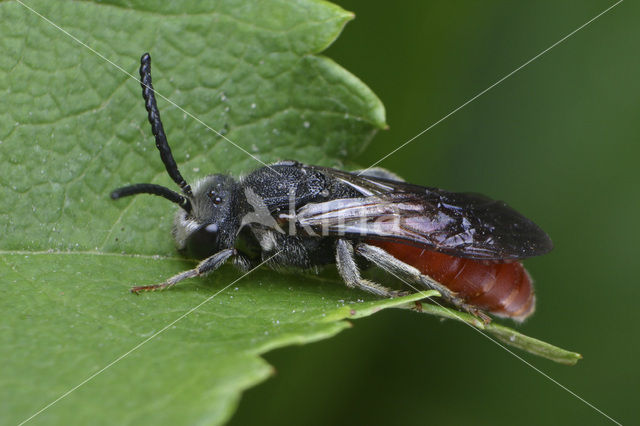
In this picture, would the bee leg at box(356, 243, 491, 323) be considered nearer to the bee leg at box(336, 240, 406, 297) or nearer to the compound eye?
the bee leg at box(336, 240, 406, 297)

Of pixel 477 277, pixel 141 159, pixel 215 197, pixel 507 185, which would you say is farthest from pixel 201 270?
pixel 507 185

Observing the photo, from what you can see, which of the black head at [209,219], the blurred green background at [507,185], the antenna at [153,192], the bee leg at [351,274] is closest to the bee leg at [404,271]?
the bee leg at [351,274]

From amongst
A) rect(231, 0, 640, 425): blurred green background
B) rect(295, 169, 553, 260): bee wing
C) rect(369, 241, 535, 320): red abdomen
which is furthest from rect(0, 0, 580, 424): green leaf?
rect(231, 0, 640, 425): blurred green background

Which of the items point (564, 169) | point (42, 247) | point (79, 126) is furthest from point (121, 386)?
point (564, 169)

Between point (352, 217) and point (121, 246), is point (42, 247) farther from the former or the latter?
point (352, 217)

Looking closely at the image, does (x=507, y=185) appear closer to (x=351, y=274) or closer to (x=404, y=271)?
(x=404, y=271)

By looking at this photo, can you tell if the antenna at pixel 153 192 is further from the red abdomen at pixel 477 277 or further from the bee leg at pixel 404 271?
the red abdomen at pixel 477 277
